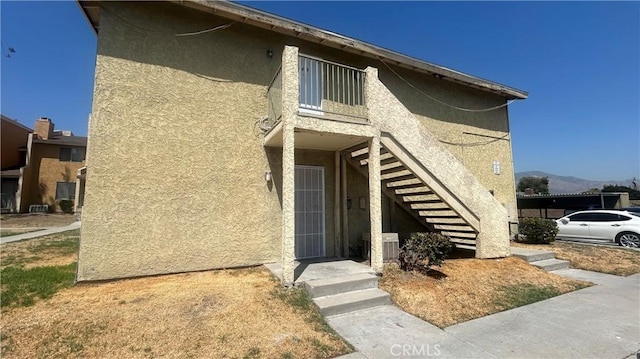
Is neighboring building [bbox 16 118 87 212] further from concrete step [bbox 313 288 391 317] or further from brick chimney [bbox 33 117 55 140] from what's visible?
concrete step [bbox 313 288 391 317]

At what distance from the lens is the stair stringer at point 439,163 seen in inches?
297

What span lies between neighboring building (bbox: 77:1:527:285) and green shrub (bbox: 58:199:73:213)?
2396 centimetres

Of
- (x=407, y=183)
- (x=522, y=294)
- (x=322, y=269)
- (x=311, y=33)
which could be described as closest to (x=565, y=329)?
(x=522, y=294)

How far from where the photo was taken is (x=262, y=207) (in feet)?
26.3

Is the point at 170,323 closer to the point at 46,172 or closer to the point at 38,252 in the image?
the point at 38,252

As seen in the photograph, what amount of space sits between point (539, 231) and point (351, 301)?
10.6m

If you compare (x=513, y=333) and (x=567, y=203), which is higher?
(x=567, y=203)

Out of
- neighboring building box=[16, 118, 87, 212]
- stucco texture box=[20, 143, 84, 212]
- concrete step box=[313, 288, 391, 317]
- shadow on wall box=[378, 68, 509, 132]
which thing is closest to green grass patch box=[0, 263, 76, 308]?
concrete step box=[313, 288, 391, 317]

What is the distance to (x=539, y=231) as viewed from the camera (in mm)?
11805

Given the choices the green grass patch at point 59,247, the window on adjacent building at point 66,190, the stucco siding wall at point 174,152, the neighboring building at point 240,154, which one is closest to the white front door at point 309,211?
the neighboring building at point 240,154

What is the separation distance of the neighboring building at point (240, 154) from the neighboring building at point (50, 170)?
80.4ft

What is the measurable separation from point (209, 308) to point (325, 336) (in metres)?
2.14

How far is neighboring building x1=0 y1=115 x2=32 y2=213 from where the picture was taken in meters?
24.3

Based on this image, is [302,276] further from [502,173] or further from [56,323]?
[502,173]
